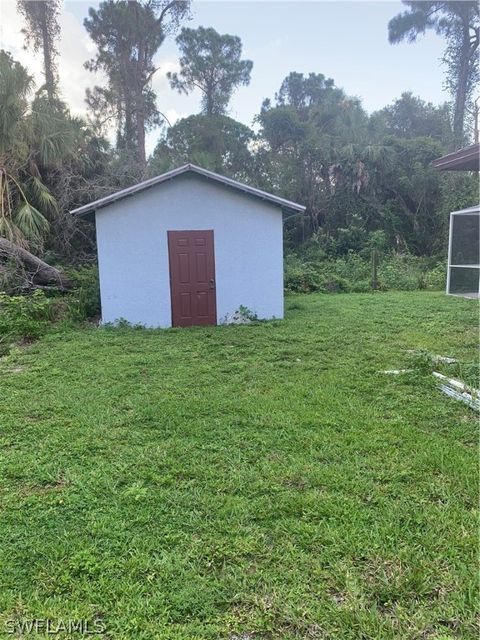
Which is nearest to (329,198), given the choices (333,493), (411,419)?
(411,419)

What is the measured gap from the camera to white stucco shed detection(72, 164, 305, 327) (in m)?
8.60

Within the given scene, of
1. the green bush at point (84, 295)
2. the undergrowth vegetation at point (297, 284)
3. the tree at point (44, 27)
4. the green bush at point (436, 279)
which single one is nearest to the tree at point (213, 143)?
the tree at point (44, 27)

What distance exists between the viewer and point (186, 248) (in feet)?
28.7

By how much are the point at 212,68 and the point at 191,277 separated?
17.4 meters

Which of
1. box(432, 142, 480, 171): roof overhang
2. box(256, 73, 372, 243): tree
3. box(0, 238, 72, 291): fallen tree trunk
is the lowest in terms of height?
box(0, 238, 72, 291): fallen tree trunk

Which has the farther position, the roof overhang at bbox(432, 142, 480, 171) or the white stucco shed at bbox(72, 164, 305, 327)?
the white stucco shed at bbox(72, 164, 305, 327)

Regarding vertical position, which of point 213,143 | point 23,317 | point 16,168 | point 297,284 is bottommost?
point 23,317

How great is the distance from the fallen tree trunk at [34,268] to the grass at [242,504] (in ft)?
15.4

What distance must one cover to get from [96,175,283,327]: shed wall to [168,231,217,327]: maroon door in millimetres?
126

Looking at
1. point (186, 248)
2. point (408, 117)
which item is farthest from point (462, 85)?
point (186, 248)

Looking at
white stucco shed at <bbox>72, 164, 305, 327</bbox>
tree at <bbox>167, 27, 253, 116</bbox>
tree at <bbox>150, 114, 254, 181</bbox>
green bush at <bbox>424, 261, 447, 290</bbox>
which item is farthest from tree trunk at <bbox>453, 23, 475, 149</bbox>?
white stucco shed at <bbox>72, 164, 305, 327</bbox>

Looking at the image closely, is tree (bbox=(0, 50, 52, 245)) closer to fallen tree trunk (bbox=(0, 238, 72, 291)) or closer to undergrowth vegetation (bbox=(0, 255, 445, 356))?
fallen tree trunk (bbox=(0, 238, 72, 291))

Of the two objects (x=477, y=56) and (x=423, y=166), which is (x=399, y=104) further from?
(x=423, y=166)

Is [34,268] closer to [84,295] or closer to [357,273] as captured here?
[84,295]
